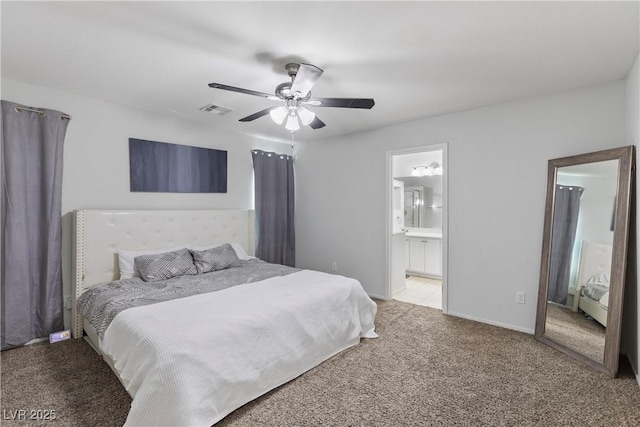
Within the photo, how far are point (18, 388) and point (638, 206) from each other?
14.8 feet

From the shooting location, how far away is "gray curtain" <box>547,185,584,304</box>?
2.73 m

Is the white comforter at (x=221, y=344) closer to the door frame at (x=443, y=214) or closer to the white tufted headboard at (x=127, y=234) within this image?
the white tufted headboard at (x=127, y=234)

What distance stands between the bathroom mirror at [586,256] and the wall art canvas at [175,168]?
3.82 m

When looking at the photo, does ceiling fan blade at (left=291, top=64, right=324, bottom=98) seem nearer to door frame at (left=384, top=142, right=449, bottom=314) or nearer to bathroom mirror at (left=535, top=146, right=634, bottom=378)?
door frame at (left=384, top=142, right=449, bottom=314)

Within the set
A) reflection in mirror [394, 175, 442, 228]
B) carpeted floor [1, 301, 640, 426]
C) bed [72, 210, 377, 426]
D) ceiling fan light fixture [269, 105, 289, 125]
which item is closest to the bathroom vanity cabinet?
reflection in mirror [394, 175, 442, 228]

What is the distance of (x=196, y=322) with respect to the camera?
1958 millimetres

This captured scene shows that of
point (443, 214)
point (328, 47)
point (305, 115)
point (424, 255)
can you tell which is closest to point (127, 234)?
point (305, 115)

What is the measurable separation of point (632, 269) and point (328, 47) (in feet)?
9.41

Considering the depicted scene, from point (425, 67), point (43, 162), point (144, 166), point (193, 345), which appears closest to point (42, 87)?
point (43, 162)

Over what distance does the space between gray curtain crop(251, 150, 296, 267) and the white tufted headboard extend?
0.52 meters

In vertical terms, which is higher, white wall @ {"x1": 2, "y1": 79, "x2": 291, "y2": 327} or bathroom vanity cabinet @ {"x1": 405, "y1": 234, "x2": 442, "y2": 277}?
white wall @ {"x1": 2, "y1": 79, "x2": 291, "y2": 327}

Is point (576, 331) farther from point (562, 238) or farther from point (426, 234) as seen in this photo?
point (426, 234)

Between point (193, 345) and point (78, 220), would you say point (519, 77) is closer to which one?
point (193, 345)

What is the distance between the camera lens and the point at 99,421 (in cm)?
182
